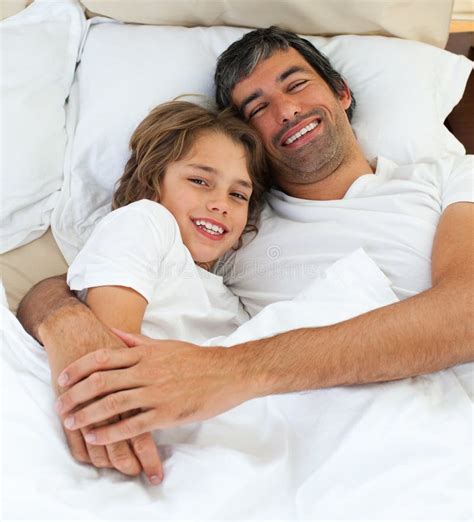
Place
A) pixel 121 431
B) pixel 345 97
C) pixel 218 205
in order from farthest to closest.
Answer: pixel 345 97 → pixel 218 205 → pixel 121 431

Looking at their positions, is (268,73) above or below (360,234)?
above

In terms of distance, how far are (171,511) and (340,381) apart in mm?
355

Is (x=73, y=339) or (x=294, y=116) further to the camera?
(x=294, y=116)

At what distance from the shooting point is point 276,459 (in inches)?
41.5

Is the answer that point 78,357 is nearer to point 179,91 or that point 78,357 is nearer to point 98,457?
point 98,457

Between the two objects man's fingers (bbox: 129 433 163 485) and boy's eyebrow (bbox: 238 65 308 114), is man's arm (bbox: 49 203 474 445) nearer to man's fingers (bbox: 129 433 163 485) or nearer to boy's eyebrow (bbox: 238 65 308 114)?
man's fingers (bbox: 129 433 163 485)

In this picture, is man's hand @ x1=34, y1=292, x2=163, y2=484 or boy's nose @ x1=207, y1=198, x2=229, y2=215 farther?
boy's nose @ x1=207, y1=198, x2=229, y2=215

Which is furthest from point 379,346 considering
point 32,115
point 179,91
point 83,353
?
point 32,115

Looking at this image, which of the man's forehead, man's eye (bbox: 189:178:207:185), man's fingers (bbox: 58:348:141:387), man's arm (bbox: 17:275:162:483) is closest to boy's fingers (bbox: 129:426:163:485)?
man's arm (bbox: 17:275:162:483)

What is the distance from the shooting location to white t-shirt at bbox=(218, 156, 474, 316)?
1459 mm

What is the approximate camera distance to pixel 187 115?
1569 millimetres

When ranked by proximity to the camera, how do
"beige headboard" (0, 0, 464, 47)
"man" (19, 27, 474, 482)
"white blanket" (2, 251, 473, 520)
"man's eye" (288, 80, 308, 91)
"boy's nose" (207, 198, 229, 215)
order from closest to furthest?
"white blanket" (2, 251, 473, 520) → "man" (19, 27, 474, 482) → "boy's nose" (207, 198, 229, 215) → "man's eye" (288, 80, 308, 91) → "beige headboard" (0, 0, 464, 47)

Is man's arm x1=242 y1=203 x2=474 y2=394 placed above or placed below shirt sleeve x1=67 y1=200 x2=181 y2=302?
below

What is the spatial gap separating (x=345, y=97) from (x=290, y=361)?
86cm
